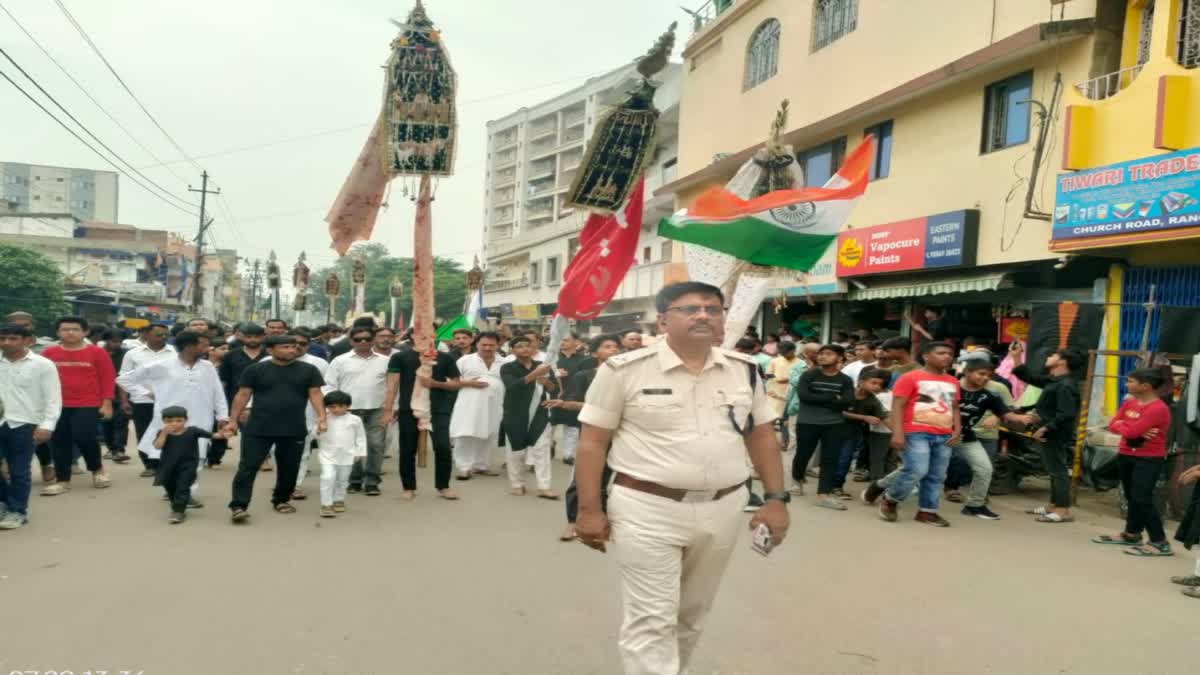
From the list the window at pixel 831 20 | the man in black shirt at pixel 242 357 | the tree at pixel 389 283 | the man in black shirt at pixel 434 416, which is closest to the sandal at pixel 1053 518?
the man in black shirt at pixel 434 416

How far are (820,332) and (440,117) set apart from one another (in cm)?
1217

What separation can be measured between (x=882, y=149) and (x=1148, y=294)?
5873 mm

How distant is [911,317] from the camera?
1537 centimetres

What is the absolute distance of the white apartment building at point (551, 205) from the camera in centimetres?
2819

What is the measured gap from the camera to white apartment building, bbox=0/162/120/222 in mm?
65812

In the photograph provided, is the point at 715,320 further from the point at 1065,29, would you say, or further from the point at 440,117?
the point at 1065,29

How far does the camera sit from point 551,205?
68438 mm

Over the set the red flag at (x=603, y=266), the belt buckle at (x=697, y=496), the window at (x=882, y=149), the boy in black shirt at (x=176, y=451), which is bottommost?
the boy in black shirt at (x=176, y=451)

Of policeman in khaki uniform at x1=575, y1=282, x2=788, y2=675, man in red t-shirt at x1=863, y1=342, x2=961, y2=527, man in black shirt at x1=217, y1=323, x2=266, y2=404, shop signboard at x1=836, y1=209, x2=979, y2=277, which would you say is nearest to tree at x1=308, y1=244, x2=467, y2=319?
shop signboard at x1=836, y1=209, x2=979, y2=277

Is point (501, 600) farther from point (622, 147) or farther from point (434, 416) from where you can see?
point (622, 147)

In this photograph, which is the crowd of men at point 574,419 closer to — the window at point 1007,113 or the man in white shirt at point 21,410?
the man in white shirt at point 21,410

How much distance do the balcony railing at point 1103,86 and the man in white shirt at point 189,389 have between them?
1119 cm

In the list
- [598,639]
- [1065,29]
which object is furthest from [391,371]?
[1065,29]

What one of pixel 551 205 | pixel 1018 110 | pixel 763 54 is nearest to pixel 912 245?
pixel 1018 110
